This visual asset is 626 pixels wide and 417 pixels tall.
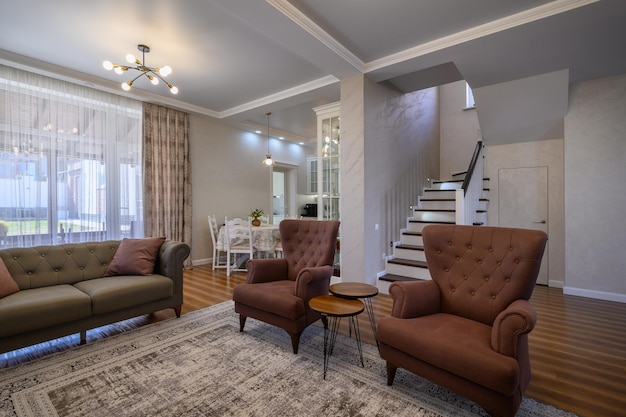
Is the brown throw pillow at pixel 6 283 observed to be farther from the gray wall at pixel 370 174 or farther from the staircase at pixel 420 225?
the staircase at pixel 420 225

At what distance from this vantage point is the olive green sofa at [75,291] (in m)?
2.25

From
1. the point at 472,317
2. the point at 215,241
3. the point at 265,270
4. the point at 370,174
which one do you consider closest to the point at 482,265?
the point at 472,317

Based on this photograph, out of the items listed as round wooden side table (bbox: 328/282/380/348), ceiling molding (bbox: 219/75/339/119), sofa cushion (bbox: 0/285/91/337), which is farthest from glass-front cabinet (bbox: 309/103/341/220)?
sofa cushion (bbox: 0/285/91/337)

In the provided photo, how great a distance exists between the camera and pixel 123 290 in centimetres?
276

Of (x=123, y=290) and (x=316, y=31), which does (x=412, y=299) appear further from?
(x=316, y=31)

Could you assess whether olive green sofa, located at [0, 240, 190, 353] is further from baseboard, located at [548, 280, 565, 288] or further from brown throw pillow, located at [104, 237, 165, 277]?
baseboard, located at [548, 280, 565, 288]

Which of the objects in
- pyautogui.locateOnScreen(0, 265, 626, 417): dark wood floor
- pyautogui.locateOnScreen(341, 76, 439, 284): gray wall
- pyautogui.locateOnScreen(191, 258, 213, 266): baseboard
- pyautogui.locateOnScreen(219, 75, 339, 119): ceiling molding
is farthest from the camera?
pyautogui.locateOnScreen(191, 258, 213, 266): baseboard

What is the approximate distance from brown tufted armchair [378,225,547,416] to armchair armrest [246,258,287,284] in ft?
4.58

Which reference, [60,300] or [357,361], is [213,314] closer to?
[60,300]

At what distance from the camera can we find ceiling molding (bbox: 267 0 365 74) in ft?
8.61

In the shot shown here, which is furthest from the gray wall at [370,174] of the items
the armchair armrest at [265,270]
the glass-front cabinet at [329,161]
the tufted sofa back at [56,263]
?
the tufted sofa back at [56,263]

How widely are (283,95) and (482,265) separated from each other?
402cm

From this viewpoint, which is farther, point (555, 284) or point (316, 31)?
point (555, 284)

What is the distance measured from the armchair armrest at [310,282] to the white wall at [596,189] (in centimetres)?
382
